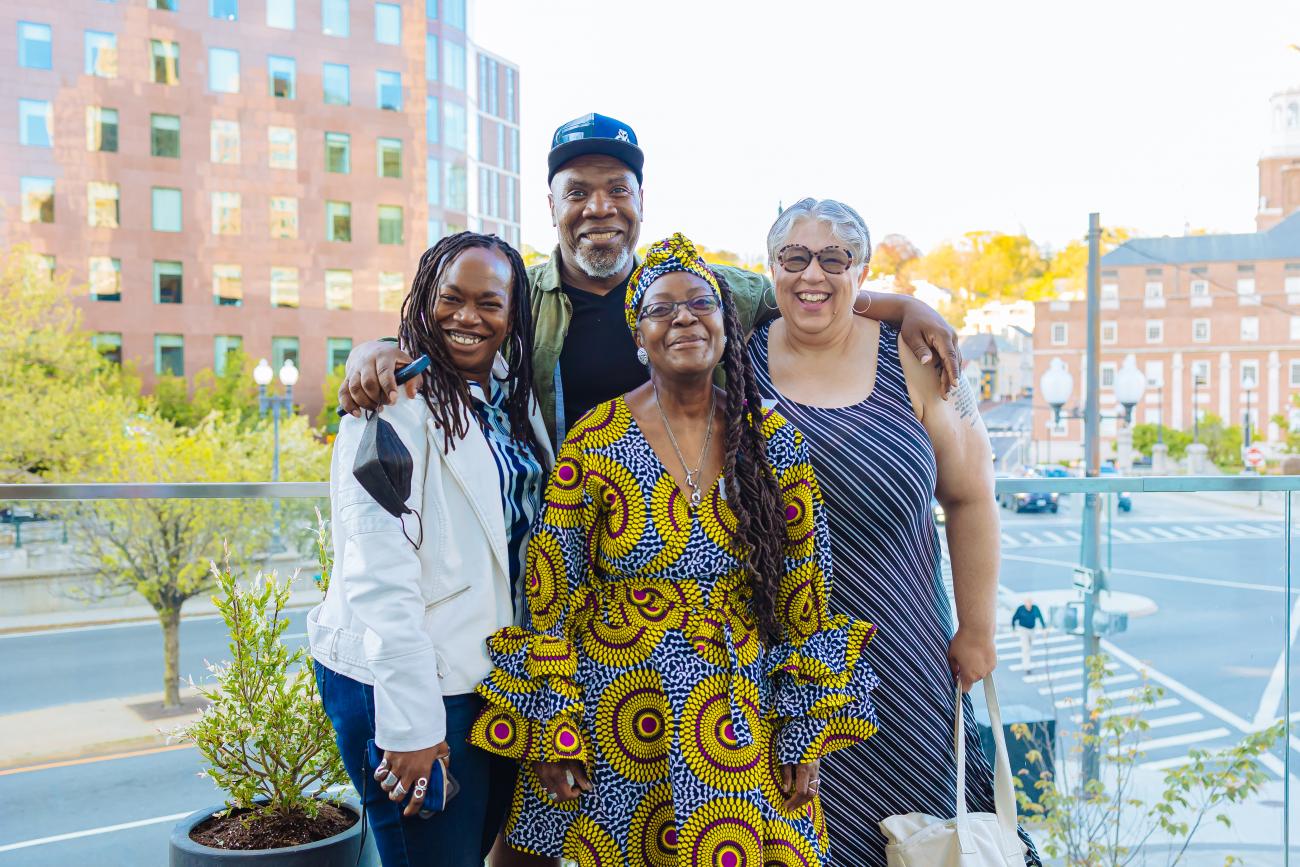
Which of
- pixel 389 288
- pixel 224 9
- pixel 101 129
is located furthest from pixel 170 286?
pixel 224 9

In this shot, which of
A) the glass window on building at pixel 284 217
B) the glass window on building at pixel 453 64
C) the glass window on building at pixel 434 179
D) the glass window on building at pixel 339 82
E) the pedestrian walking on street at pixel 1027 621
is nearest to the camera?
the pedestrian walking on street at pixel 1027 621

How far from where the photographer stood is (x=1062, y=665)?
3479 mm

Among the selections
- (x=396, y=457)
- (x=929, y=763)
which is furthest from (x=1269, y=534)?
(x=396, y=457)

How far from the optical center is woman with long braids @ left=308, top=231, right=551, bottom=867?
178 cm

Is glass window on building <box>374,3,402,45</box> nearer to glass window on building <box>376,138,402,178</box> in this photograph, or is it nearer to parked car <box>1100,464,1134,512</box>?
glass window on building <box>376,138,402,178</box>

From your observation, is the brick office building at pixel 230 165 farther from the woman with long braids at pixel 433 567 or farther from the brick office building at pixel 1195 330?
the woman with long braids at pixel 433 567

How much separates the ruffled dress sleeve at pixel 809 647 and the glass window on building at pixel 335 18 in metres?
49.7

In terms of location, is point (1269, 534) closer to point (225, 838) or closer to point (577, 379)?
point (577, 379)

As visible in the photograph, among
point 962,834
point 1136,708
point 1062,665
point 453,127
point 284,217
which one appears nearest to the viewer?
point 962,834

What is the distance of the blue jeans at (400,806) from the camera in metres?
1.86

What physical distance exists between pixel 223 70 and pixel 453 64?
9917mm

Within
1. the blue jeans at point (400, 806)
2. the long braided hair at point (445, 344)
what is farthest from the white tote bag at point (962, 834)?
the long braided hair at point (445, 344)

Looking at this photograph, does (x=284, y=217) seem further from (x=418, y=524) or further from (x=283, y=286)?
(x=418, y=524)

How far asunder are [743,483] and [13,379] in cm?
4266
